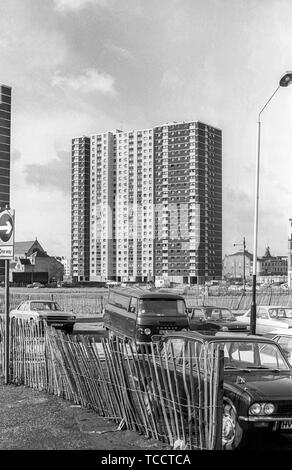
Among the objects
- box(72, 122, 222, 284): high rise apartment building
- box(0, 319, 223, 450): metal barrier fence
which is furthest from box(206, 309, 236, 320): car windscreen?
box(72, 122, 222, 284): high rise apartment building

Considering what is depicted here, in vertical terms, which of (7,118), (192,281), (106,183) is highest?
(7,118)

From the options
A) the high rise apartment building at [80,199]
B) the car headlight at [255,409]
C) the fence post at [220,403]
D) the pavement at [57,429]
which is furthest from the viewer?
the high rise apartment building at [80,199]

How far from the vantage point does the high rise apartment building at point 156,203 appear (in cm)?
10269

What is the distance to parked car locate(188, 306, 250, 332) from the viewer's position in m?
21.4

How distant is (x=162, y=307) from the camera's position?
18.5 metres

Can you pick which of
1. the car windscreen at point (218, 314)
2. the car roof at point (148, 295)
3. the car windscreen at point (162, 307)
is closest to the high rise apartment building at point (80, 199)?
the car windscreen at point (218, 314)

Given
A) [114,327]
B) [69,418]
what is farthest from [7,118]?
[69,418]

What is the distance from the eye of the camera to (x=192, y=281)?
12838cm

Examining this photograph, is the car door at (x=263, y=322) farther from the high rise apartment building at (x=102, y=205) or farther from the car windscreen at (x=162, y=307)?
the high rise apartment building at (x=102, y=205)

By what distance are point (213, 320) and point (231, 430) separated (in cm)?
1561

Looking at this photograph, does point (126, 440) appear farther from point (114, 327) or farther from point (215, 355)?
point (114, 327)

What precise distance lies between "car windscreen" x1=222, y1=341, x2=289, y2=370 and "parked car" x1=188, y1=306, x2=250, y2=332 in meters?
12.4

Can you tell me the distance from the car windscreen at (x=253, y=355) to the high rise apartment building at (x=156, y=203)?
86.3 metres
